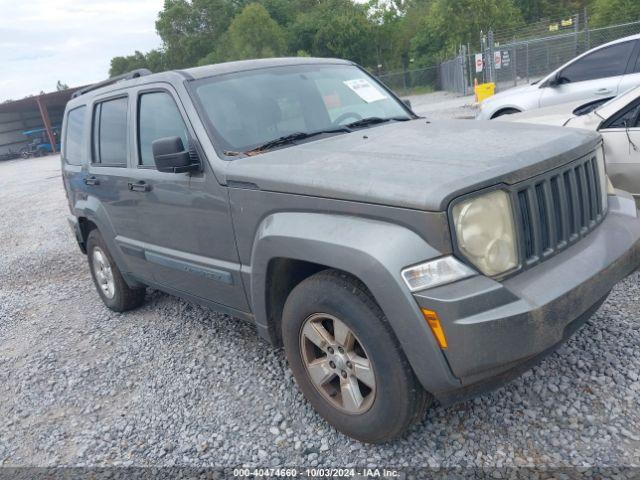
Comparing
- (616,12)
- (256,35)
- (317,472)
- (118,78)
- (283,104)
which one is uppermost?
(256,35)

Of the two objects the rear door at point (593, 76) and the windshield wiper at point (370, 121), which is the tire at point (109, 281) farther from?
the rear door at point (593, 76)

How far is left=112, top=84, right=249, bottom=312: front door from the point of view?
3.18m

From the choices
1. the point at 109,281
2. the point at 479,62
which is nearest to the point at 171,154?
the point at 109,281

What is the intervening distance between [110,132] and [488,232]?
3.29 m

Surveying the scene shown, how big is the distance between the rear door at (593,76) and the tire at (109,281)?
6440 millimetres

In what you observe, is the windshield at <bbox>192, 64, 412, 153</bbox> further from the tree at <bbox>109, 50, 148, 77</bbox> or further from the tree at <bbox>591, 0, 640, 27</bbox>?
the tree at <bbox>109, 50, 148, 77</bbox>

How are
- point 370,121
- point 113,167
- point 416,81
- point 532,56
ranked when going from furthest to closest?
1. point 416,81
2. point 532,56
3. point 113,167
4. point 370,121

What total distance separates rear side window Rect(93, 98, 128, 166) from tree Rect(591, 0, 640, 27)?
24.3 metres

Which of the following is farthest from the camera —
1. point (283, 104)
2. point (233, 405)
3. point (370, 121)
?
point (370, 121)

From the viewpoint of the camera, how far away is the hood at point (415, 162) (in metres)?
2.22

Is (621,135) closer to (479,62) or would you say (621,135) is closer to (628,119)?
(628,119)

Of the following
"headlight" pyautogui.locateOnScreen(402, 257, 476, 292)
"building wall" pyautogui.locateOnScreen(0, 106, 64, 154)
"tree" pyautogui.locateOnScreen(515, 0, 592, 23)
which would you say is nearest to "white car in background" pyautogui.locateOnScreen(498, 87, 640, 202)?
"headlight" pyautogui.locateOnScreen(402, 257, 476, 292)

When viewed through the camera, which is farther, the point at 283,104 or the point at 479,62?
the point at 479,62

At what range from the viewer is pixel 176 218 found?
11.5ft
